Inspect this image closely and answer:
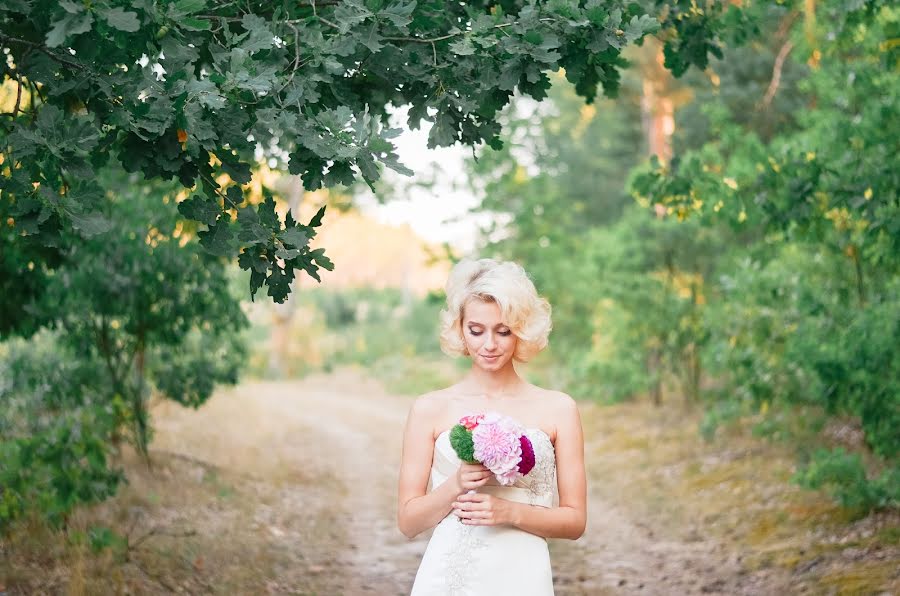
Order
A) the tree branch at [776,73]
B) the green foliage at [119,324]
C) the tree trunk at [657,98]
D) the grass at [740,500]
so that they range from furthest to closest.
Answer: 1. the tree trunk at [657,98]
2. the tree branch at [776,73]
3. the green foliage at [119,324]
4. the grass at [740,500]

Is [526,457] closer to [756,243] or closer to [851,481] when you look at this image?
[851,481]

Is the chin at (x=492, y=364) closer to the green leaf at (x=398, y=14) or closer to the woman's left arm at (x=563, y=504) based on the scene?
the woman's left arm at (x=563, y=504)

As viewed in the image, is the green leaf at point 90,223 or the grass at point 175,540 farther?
the grass at point 175,540

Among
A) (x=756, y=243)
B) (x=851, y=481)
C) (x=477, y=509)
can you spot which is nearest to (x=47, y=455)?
(x=477, y=509)

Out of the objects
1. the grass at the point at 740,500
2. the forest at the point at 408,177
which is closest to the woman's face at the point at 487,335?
the forest at the point at 408,177

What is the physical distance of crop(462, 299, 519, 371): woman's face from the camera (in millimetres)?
3229

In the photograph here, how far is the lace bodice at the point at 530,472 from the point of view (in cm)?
319

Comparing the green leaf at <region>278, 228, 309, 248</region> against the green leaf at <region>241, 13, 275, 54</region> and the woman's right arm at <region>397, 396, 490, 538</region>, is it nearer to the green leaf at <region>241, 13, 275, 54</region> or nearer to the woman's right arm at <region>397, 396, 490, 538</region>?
the green leaf at <region>241, 13, 275, 54</region>

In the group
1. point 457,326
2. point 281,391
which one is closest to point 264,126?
point 457,326

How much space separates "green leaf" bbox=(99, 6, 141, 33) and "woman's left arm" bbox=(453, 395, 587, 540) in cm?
195

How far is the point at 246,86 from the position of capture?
3.44m

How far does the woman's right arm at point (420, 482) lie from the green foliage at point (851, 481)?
523 centimetres

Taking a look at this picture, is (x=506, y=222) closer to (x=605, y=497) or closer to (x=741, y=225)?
(x=605, y=497)

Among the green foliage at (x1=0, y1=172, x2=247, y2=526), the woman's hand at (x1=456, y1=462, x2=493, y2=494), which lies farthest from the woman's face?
the green foliage at (x1=0, y1=172, x2=247, y2=526)
